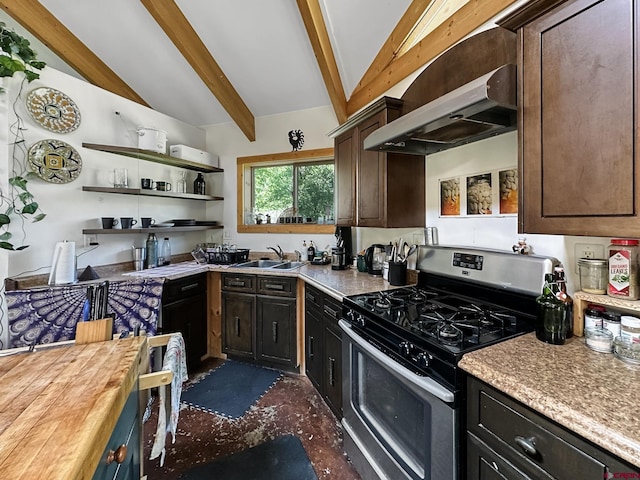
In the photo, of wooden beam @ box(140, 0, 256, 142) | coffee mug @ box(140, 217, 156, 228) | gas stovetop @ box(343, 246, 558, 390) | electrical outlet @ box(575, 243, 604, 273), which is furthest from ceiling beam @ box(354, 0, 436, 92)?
coffee mug @ box(140, 217, 156, 228)

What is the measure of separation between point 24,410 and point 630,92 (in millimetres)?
1772

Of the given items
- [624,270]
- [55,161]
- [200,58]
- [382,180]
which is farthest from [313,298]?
[200,58]

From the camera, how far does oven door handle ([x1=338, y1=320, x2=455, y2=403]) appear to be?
1017 millimetres

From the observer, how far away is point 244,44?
9.04ft

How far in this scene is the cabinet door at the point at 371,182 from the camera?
6.70 feet

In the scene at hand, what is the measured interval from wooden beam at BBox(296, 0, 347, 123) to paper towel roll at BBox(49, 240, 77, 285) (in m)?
2.52

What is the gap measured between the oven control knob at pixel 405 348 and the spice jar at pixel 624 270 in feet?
2.46

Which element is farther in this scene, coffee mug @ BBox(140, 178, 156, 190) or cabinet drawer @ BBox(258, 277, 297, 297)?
coffee mug @ BBox(140, 178, 156, 190)

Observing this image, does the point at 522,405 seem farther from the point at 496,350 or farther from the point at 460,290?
the point at 460,290

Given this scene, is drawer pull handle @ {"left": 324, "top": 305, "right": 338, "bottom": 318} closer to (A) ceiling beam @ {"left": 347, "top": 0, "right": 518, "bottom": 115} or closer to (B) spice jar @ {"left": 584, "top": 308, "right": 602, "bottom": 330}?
(B) spice jar @ {"left": 584, "top": 308, "right": 602, "bottom": 330}

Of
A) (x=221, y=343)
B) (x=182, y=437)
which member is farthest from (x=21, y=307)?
(x=221, y=343)

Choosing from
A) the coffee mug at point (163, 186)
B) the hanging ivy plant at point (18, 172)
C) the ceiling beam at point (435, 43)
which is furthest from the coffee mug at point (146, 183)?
the ceiling beam at point (435, 43)

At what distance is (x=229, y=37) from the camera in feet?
8.86

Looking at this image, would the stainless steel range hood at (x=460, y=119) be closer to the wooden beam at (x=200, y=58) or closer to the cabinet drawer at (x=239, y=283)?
the cabinet drawer at (x=239, y=283)
